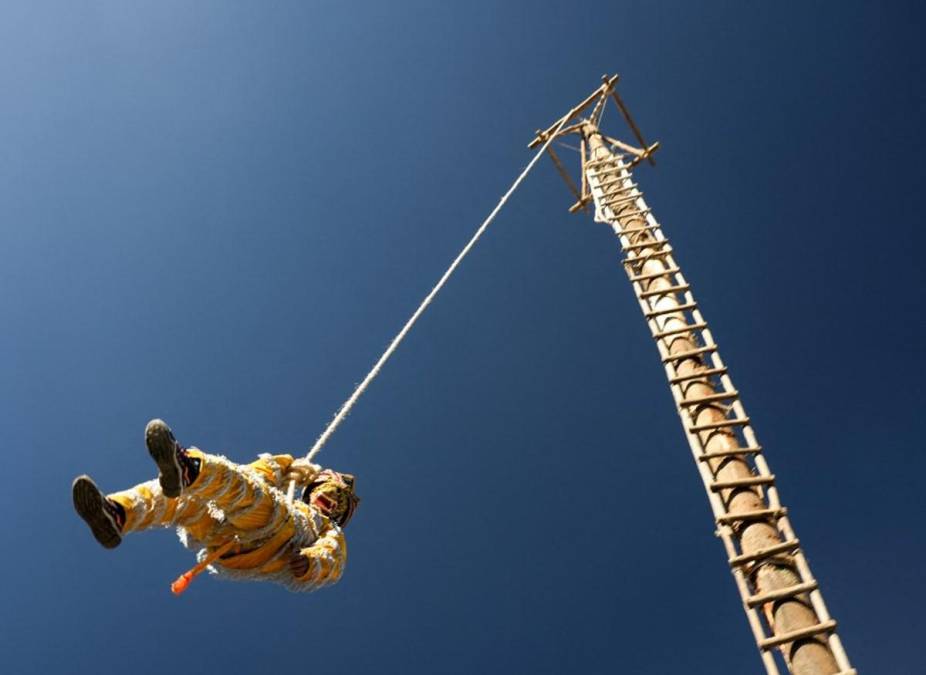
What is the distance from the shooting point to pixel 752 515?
154 inches

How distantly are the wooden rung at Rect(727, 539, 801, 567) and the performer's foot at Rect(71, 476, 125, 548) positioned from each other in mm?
3570

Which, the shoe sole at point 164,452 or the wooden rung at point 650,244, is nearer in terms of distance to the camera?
the shoe sole at point 164,452

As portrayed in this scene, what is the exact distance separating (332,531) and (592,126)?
903cm

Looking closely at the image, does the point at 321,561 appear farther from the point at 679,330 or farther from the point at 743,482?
the point at 679,330

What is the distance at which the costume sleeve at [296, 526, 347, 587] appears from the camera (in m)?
4.21

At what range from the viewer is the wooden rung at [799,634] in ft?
10.8

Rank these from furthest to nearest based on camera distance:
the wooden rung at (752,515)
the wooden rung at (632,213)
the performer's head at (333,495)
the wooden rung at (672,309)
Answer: the wooden rung at (632,213)
the wooden rung at (672,309)
the performer's head at (333,495)
the wooden rung at (752,515)

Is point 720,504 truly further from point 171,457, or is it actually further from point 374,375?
point 171,457

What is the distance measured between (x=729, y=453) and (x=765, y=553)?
2.75 feet

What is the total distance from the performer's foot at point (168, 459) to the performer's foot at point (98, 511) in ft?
→ 0.86

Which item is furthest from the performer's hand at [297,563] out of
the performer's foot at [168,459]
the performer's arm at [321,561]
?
the performer's foot at [168,459]

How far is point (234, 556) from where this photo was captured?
12.9ft

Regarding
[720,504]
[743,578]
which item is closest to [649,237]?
[720,504]

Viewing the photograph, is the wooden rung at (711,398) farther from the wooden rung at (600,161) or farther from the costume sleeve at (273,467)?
the wooden rung at (600,161)
